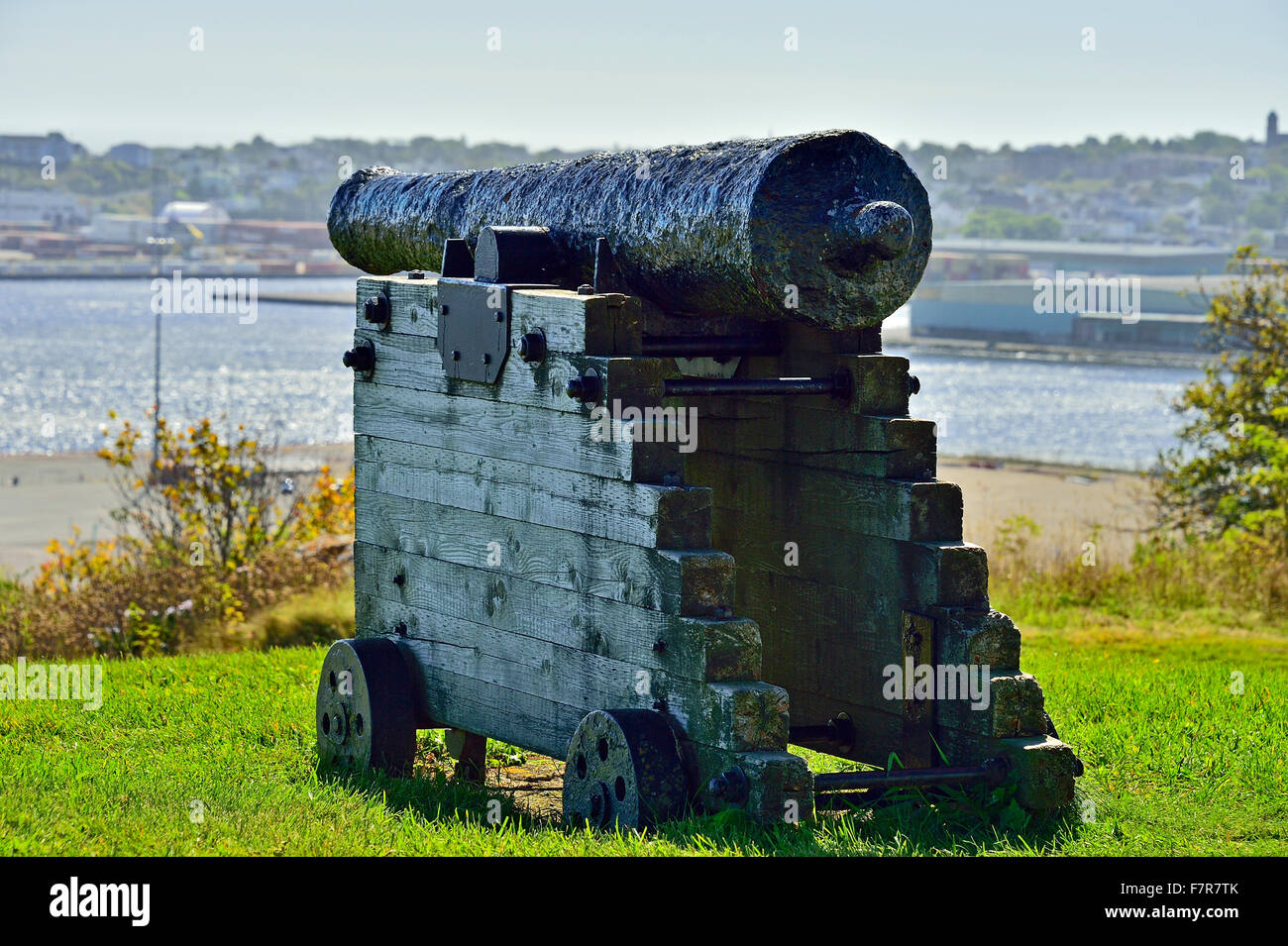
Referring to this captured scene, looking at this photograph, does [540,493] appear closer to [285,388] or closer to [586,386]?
[586,386]

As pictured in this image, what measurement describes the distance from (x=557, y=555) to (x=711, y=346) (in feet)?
3.15

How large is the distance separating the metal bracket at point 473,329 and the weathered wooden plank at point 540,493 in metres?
0.31

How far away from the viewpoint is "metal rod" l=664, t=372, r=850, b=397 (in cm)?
558

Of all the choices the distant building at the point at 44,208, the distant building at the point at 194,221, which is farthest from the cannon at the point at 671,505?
the distant building at the point at 44,208

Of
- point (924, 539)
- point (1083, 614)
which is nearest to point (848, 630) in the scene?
point (924, 539)

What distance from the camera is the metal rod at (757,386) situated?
18.3ft

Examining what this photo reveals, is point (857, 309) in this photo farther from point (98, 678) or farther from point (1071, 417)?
point (1071, 417)

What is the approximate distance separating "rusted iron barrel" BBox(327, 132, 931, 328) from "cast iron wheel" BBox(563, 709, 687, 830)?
137cm

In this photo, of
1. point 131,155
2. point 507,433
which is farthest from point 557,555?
point 131,155

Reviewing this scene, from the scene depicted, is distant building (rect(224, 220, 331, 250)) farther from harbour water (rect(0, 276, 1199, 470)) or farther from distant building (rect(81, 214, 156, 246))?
harbour water (rect(0, 276, 1199, 470))

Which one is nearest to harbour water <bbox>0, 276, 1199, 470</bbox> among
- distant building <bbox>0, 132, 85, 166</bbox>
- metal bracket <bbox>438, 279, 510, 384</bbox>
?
metal bracket <bbox>438, 279, 510, 384</bbox>

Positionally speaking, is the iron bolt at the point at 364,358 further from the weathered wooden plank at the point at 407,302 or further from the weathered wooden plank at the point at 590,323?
the weathered wooden plank at the point at 590,323

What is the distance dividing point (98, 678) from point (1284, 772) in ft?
17.9

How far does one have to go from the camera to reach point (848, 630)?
19.4 feet
